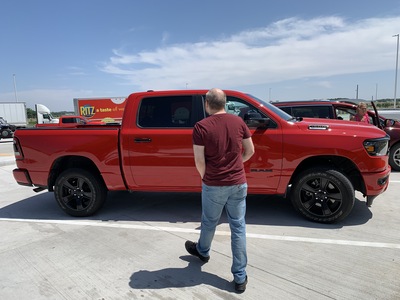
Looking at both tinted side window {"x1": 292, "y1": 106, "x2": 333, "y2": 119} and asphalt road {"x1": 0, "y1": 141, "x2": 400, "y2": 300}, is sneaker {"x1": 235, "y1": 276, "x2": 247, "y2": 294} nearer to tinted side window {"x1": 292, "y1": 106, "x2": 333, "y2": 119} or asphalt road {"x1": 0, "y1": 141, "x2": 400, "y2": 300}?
asphalt road {"x1": 0, "y1": 141, "x2": 400, "y2": 300}

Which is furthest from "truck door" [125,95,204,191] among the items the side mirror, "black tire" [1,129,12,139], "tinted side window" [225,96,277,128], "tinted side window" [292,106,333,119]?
"black tire" [1,129,12,139]

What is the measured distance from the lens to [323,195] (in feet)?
13.8

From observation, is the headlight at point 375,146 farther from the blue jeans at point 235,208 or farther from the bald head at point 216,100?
the bald head at point 216,100

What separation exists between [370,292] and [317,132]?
2028 mm

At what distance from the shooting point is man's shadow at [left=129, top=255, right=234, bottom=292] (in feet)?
9.63

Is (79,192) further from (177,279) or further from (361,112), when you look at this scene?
(361,112)

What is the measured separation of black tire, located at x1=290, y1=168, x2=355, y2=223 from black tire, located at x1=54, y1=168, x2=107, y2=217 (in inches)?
115

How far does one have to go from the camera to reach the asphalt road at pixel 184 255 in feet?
9.38

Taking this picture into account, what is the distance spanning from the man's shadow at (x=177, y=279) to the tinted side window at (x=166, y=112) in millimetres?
2019

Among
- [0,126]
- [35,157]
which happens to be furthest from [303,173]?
[0,126]

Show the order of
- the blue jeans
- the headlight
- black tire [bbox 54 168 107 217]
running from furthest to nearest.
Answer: black tire [bbox 54 168 107 217], the headlight, the blue jeans

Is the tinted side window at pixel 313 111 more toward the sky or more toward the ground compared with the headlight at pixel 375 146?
more toward the sky

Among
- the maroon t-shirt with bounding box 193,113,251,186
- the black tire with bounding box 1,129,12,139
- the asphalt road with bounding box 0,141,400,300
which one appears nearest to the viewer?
the maroon t-shirt with bounding box 193,113,251,186

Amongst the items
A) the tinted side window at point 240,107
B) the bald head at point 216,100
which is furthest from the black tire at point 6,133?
the bald head at point 216,100
